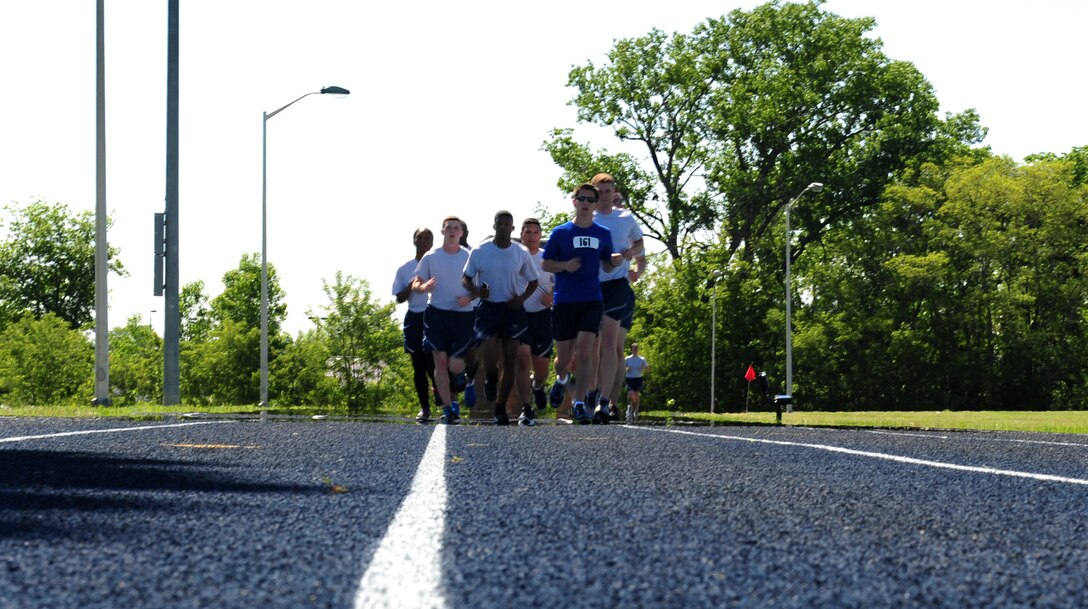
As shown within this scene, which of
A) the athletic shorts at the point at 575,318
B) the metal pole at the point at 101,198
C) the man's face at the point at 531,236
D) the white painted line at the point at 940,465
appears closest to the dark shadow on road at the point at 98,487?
the white painted line at the point at 940,465

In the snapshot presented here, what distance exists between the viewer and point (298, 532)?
396cm

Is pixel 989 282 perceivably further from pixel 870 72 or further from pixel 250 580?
pixel 250 580

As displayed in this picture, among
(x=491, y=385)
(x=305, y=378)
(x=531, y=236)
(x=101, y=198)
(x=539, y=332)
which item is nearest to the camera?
(x=539, y=332)

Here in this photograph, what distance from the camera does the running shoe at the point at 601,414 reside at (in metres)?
12.9

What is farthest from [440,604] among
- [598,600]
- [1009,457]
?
[1009,457]

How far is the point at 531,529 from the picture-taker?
409 centimetres

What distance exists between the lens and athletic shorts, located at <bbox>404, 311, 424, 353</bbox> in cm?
1439

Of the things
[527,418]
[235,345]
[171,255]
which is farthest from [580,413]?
[235,345]

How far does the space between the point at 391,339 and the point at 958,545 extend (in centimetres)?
7730

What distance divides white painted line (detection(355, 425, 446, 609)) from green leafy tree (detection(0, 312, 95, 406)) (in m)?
78.5

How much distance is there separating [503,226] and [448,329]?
137 cm

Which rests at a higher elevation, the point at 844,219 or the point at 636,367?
Result: the point at 844,219

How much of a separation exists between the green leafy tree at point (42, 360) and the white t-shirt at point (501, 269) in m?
70.8

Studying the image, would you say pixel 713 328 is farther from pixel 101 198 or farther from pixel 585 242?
pixel 585 242
